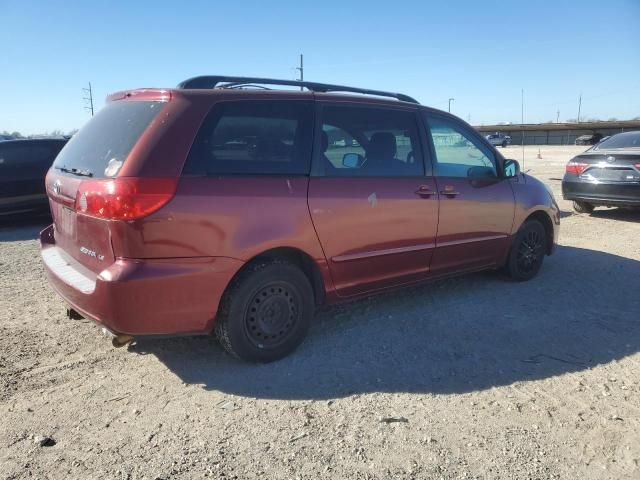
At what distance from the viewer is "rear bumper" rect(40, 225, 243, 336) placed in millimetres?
2920

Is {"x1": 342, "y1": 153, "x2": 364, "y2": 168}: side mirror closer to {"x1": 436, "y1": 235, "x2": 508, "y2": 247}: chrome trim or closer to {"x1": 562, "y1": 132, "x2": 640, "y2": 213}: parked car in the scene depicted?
{"x1": 436, "y1": 235, "x2": 508, "y2": 247}: chrome trim

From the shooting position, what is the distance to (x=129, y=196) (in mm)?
2871

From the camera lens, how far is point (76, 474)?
2408 millimetres

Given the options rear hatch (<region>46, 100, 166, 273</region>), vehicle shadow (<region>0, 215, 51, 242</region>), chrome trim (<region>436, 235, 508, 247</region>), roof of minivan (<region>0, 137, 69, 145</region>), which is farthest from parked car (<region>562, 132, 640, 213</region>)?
roof of minivan (<region>0, 137, 69, 145</region>)

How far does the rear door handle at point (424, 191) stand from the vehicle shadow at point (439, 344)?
3.43 ft

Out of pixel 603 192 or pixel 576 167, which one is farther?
pixel 576 167

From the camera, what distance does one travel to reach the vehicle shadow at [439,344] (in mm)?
3320

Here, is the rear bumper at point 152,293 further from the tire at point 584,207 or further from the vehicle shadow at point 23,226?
the tire at point 584,207

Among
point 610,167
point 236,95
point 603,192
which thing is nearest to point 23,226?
point 236,95

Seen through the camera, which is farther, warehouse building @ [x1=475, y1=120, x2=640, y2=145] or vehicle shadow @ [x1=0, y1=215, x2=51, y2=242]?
warehouse building @ [x1=475, y1=120, x2=640, y2=145]

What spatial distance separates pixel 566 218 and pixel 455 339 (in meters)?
6.69

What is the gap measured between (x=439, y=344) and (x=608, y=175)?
6697 mm

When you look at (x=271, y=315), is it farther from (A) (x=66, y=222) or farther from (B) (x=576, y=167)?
(B) (x=576, y=167)

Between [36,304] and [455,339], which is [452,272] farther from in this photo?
[36,304]
